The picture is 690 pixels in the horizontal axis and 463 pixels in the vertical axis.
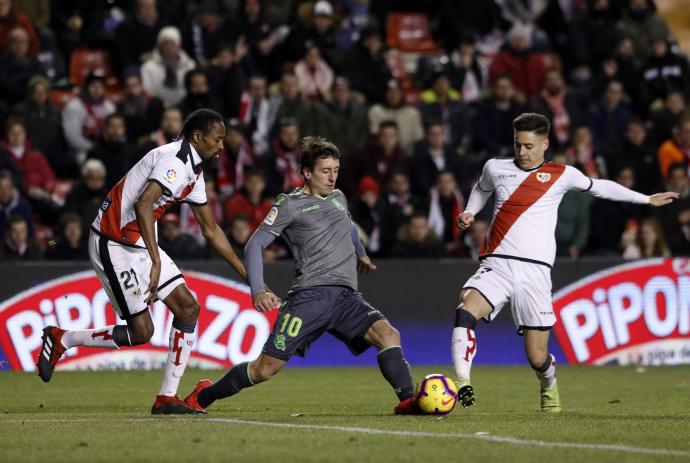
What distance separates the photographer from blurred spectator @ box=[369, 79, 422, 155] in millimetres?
20281

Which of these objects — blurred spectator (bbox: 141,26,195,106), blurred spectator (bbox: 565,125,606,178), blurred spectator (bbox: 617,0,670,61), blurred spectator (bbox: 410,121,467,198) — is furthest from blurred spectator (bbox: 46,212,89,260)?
blurred spectator (bbox: 617,0,670,61)

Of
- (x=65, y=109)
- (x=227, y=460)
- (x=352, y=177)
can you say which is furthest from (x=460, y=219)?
(x=65, y=109)

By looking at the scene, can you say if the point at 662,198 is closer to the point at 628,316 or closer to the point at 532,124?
the point at 532,124

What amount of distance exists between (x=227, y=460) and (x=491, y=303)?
3.67 m

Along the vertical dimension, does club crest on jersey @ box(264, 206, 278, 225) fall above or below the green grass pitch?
above

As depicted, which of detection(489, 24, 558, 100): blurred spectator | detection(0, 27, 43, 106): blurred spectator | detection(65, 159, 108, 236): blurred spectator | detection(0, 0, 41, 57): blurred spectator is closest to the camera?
detection(65, 159, 108, 236): blurred spectator

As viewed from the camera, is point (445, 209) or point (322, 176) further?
point (445, 209)

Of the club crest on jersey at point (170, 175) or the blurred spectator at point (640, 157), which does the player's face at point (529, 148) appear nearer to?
the club crest on jersey at point (170, 175)

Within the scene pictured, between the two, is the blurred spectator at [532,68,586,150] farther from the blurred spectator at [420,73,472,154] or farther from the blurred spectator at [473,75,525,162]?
the blurred spectator at [420,73,472,154]

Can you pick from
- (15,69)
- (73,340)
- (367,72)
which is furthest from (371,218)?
(73,340)

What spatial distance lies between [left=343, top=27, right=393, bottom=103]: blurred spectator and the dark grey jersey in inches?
462

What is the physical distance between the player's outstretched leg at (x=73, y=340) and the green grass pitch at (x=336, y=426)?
391mm

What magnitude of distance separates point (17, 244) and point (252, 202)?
3.12 meters

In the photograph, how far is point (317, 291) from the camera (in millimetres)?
9875
